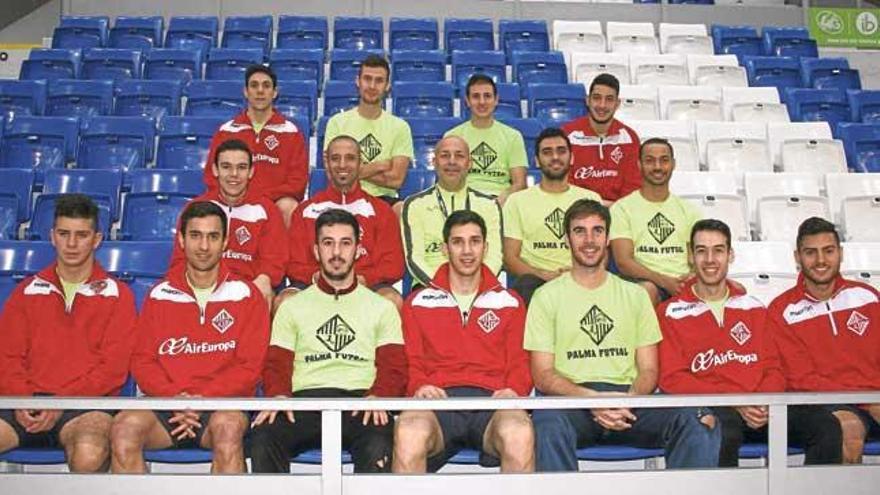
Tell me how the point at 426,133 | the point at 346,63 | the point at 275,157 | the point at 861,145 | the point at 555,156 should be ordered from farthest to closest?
the point at 346,63 → the point at 861,145 → the point at 426,133 → the point at 275,157 → the point at 555,156

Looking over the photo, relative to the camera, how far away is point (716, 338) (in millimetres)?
4125

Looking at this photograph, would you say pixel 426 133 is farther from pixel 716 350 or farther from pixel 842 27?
pixel 842 27

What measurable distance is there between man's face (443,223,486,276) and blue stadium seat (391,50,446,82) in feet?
13.4

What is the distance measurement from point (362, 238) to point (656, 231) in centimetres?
149

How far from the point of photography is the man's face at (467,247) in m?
4.07

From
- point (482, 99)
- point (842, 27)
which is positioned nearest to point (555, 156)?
point (482, 99)

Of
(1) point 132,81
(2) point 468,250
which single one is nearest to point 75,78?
(1) point 132,81

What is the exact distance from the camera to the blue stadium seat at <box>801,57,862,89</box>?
8.41m

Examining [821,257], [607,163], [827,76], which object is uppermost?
[827,76]

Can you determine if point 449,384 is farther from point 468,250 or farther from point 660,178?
point 660,178

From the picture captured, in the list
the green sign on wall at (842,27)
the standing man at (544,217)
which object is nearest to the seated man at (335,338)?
the standing man at (544,217)

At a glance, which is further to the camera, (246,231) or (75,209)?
(246,231)

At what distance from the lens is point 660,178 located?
4984mm

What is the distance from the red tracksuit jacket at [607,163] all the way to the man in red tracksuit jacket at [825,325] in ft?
4.77
